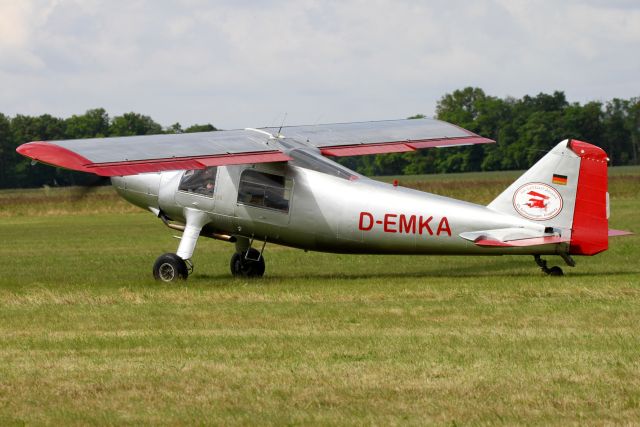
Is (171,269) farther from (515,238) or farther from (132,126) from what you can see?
(132,126)

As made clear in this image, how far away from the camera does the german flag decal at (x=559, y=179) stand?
15125mm

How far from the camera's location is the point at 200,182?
16688 millimetres

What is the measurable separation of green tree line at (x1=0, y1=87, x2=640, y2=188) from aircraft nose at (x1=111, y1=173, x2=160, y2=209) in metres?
52.3

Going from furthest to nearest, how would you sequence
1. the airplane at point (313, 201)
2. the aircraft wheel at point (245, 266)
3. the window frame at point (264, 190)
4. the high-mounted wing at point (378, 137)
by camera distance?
the high-mounted wing at point (378, 137), the aircraft wheel at point (245, 266), the window frame at point (264, 190), the airplane at point (313, 201)

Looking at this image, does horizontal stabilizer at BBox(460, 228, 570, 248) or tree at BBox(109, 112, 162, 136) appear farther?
tree at BBox(109, 112, 162, 136)

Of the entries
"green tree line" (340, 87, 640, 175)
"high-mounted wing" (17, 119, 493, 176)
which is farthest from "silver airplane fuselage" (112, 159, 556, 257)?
"green tree line" (340, 87, 640, 175)

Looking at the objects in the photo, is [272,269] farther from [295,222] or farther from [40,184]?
[40,184]

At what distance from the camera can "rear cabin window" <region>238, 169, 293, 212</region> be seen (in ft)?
53.6

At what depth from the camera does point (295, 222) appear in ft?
53.5

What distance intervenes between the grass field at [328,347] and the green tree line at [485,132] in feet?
181

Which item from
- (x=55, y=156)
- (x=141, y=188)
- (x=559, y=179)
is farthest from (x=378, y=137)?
(x=55, y=156)

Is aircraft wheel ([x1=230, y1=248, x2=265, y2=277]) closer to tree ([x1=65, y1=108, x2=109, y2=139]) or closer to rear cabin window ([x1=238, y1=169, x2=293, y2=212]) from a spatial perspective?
rear cabin window ([x1=238, y1=169, x2=293, y2=212])

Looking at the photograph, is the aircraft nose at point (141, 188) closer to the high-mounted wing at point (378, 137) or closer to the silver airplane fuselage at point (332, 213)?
the silver airplane fuselage at point (332, 213)

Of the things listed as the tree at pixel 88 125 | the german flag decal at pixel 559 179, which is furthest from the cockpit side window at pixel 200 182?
the tree at pixel 88 125
